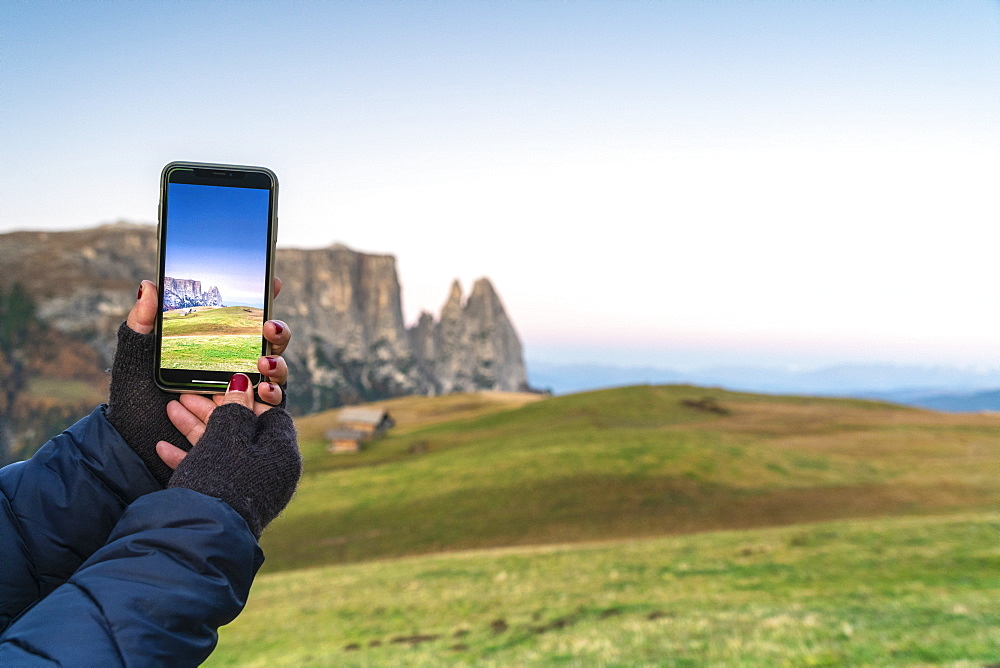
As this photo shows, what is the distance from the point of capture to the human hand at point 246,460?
9.97 feet

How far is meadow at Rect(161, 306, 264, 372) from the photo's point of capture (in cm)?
398

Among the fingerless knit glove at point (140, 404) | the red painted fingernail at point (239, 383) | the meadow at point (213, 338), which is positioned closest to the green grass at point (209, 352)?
the meadow at point (213, 338)

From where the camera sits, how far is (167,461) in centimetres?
389

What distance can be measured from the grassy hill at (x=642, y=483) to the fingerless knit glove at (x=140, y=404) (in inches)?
1170

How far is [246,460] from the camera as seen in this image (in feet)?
10.3

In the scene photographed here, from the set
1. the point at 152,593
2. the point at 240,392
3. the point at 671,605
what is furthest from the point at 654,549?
the point at 152,593

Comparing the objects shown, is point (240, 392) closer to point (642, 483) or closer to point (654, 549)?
point (654, 549)

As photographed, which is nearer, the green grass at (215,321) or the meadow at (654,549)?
the green grass at (215,321)

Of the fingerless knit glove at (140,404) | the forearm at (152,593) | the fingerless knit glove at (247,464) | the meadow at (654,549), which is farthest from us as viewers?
the meadow at (654,549)

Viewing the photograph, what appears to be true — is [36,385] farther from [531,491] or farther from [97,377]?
[531,491]

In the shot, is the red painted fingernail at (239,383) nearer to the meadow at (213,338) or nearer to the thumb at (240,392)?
the thumb at (240,392)

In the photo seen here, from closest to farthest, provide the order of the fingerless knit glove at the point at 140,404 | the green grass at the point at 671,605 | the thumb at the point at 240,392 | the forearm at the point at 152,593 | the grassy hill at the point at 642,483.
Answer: the forearm at the point at 152,593, the thumb at the point at 240,392, the fingerless knit glove at the point at 140,404, the green grass at the point at 671,605, the grassy hill at the point at 642,483

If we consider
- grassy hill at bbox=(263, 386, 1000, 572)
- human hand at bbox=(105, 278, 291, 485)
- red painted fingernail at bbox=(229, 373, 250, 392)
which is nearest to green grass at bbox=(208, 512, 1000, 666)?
grassy hill at bbox=(263, 386, 1000, 572)

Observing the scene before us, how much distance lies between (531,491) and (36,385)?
649 ft
